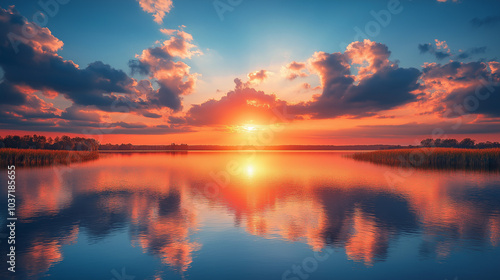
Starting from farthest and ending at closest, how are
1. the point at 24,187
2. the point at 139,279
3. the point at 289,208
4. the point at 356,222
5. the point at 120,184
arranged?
the point at 120,184
the point at 24,187
the point at 289,208
the point at 356,222
the point at 139,279

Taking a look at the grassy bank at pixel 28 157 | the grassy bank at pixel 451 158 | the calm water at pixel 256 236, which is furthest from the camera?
the grassy bank at pixel 28 157

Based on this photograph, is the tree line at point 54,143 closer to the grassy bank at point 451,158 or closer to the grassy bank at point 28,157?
the grassy bank at point 28,157

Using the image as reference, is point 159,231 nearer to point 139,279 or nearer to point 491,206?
point 139,279

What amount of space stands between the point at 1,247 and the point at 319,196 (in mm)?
21930

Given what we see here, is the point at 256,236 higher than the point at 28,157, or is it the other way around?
the point at 28,157

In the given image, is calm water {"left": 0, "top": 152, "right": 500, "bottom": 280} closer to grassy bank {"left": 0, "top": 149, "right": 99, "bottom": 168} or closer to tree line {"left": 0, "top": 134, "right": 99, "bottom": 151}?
grassy bank {"left": 0, "top": 149, "right": 99, "bottom": 168}

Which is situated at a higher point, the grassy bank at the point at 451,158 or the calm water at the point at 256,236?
the grassy bank at the point at 451,158

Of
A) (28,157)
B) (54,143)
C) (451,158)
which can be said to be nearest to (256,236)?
(451,158)

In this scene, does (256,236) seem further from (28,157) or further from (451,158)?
(28,157)

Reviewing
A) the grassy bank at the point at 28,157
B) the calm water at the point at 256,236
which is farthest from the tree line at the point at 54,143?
the calm water at the point at 256,236

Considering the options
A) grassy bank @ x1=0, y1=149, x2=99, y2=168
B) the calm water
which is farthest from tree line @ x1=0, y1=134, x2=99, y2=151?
the calm water

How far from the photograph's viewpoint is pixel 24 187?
30531 millimetres

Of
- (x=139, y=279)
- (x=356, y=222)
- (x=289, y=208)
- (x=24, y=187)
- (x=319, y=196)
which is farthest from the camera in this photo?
(x=24, y=187)

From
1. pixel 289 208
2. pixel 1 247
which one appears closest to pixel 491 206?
pixel 289 208
